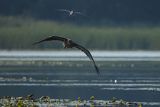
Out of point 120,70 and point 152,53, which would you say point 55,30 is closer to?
point 152,53

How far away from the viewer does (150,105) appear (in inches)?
1672

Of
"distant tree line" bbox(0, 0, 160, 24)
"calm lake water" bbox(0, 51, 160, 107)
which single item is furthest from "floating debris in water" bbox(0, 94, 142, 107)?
"distant tree line" bbox(0, 0, 160, 24)

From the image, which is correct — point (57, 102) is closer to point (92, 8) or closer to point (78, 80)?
point (78, 80)

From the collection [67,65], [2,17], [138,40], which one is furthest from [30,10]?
[67,65]

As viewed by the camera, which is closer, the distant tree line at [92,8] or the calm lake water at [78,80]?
the calm lake water at [78,80]

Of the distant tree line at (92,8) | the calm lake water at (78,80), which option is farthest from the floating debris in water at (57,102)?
the distant tree line at (92,8)

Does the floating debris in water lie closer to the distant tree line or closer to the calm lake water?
the calm lake water

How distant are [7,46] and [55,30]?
23.0 ft

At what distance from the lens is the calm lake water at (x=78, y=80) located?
48531 millimetres

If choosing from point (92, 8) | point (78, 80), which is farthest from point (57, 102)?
point (92, 8)

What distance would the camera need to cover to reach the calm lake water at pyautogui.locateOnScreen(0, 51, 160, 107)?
48.5m

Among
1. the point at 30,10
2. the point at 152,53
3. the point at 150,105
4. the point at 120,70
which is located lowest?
the point at 150,105

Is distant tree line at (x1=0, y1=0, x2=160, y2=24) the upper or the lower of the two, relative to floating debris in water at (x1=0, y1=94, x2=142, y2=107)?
upper

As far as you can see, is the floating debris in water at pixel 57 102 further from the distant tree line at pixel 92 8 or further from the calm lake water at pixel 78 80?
the distant tree line at pixel 92 8
